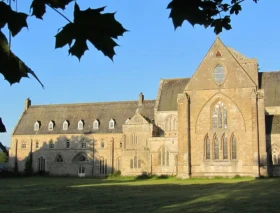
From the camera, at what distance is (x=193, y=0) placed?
308 cm

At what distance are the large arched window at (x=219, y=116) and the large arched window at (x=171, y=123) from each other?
33.9ft

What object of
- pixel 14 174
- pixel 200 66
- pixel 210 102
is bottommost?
pixel 14 174

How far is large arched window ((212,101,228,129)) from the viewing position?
1852 inches

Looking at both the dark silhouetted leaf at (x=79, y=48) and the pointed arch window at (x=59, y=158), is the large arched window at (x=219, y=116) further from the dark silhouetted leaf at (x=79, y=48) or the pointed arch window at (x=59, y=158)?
the dark silhouetted leaf at (x=79, y=48)

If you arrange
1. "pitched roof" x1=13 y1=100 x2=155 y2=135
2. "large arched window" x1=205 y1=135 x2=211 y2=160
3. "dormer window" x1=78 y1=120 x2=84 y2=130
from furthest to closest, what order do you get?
"dormer window" x1=78 y1=120 x2=84 y2=130 < "pitched roof" x1=13 y1=100 x2=155 y2=135 < "large arched window" x1=205 y1=135 x2=211 y2=160

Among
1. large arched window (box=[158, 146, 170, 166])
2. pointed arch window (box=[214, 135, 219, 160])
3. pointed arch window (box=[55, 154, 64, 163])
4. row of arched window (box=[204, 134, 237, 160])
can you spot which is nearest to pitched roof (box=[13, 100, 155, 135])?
pointed arch window (box=[55, 154, 64, 163])

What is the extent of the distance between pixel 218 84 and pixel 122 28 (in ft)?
150

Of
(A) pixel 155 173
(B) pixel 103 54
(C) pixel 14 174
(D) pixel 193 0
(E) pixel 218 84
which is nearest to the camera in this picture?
(B) pixel 103 54

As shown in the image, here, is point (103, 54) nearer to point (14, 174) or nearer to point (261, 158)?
point (261, 158)

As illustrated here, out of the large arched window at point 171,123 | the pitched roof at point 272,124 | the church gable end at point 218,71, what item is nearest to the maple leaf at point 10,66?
the church gable end at point 218,71

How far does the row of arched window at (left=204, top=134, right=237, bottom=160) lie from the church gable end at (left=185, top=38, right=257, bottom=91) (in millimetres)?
6009

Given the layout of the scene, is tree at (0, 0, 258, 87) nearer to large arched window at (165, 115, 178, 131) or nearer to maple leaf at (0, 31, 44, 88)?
maple leaf at (0, 31, 44, 88)

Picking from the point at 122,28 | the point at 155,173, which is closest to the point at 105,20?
the point at 122,28

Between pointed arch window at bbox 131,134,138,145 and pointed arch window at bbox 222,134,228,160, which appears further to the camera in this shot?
pointed arch window at bbox 131,134,138,145
